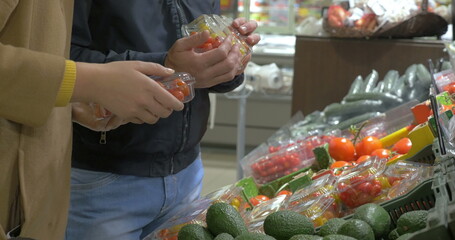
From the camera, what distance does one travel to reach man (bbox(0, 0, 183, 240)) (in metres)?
1.55

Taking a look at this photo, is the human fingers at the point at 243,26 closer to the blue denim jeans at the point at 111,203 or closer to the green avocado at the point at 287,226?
the blue denim jeans at the point at 111,203

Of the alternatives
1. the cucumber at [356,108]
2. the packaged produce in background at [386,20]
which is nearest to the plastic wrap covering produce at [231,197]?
the cucumber at [356,108]

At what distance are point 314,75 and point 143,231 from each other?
8.10 feet

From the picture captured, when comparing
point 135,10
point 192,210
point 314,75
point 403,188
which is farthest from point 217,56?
point 314,75

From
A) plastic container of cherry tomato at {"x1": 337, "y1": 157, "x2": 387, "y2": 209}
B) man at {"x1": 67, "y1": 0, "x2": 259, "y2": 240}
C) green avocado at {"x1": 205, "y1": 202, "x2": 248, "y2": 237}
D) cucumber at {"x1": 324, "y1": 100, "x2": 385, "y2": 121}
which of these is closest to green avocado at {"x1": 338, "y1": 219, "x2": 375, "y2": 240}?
green avocado at {"x1": 205, "y1": 202, "x2": 248, "y2": 237}

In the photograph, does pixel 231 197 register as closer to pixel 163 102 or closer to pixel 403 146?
pixel 163 102

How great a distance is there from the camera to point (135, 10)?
2.13 metres

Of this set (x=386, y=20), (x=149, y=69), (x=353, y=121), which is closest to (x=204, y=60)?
(x=149, y=69)

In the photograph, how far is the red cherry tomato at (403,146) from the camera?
8.36 feet

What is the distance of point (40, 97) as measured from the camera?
1563 mm

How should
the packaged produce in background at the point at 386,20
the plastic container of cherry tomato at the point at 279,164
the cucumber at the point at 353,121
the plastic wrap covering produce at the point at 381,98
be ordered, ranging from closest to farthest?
the plastic container of cherry tomato at the point at 279,164 < the cucumber at the point at 353,121 < the plastic wrap covering produce at the point at 381,98 < the packaged produce in background at the point at 386,20

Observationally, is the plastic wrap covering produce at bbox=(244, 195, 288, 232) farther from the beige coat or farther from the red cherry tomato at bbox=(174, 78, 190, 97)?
the beige coat

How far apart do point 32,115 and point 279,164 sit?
1545 mm

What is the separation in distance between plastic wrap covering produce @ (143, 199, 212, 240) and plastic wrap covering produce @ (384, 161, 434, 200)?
0.49 m
